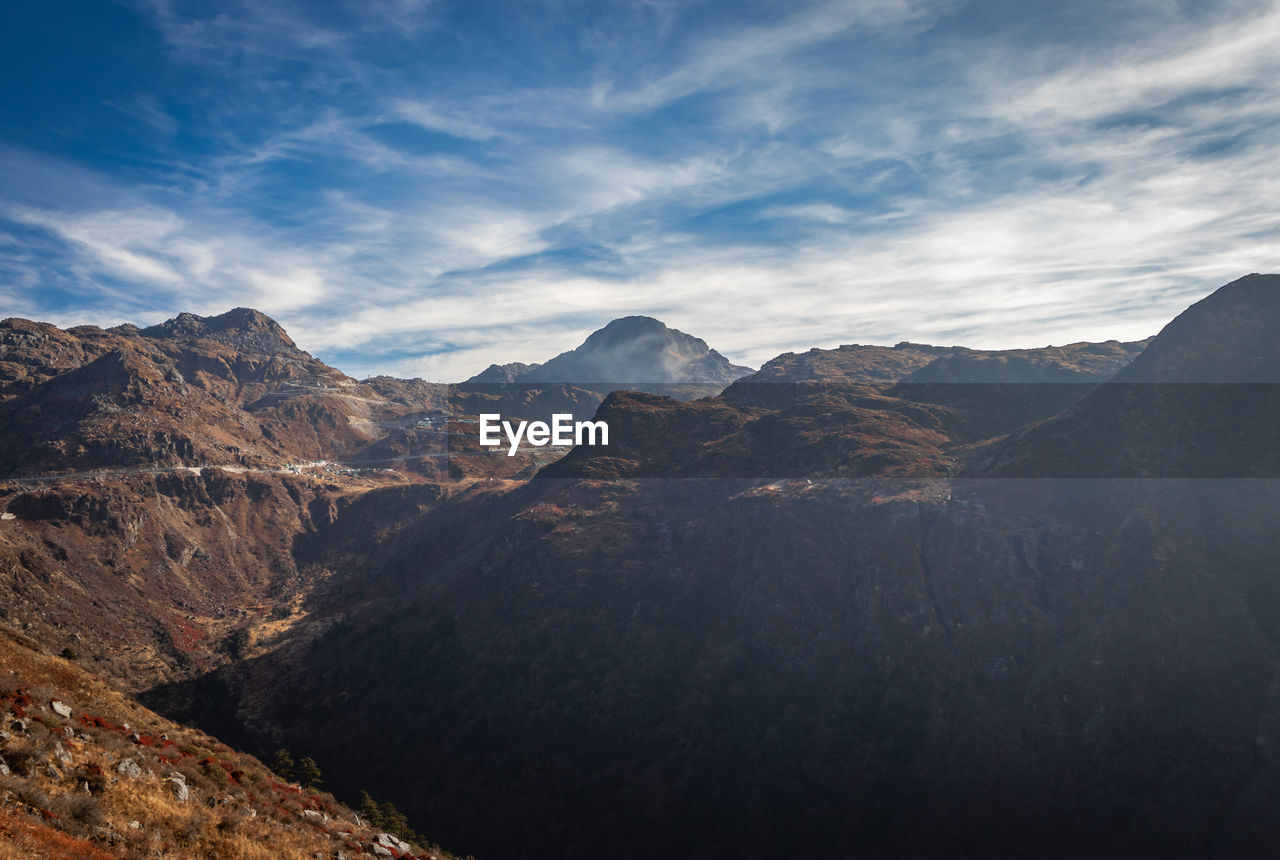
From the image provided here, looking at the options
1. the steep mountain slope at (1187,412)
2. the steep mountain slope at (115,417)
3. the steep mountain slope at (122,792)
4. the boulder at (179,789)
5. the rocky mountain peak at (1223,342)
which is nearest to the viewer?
the steep mountain slope at (122,792)

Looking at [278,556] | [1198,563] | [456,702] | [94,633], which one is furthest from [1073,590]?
[278,556]

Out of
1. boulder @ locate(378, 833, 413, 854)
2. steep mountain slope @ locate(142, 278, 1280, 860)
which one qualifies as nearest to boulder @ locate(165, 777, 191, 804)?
boulder @ locate(378, 833, 413, 854)

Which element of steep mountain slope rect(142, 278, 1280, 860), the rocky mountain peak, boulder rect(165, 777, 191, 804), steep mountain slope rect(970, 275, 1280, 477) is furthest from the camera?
the rocky mountain peak

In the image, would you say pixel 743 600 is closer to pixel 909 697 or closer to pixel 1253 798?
pixel 909 697

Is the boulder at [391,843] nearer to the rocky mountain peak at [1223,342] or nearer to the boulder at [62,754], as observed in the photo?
the boulder at [62,754]

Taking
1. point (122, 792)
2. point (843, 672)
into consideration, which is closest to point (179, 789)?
point (122, 792)

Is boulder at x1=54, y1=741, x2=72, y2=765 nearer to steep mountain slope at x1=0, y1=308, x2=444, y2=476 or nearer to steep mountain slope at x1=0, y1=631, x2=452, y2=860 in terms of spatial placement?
steep mountain slope at x1=0, y1=631, x2=452, y2=860

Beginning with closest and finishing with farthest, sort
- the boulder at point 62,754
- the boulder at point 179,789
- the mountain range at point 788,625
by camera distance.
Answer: the boulder at point 62,754 → the boulder at point 179,789 → the mountain range at point 788,625

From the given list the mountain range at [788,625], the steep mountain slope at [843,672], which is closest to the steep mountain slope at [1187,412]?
the mountain range at [788,625]

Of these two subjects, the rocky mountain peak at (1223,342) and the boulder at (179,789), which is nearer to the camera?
the boulder at (179,789)
